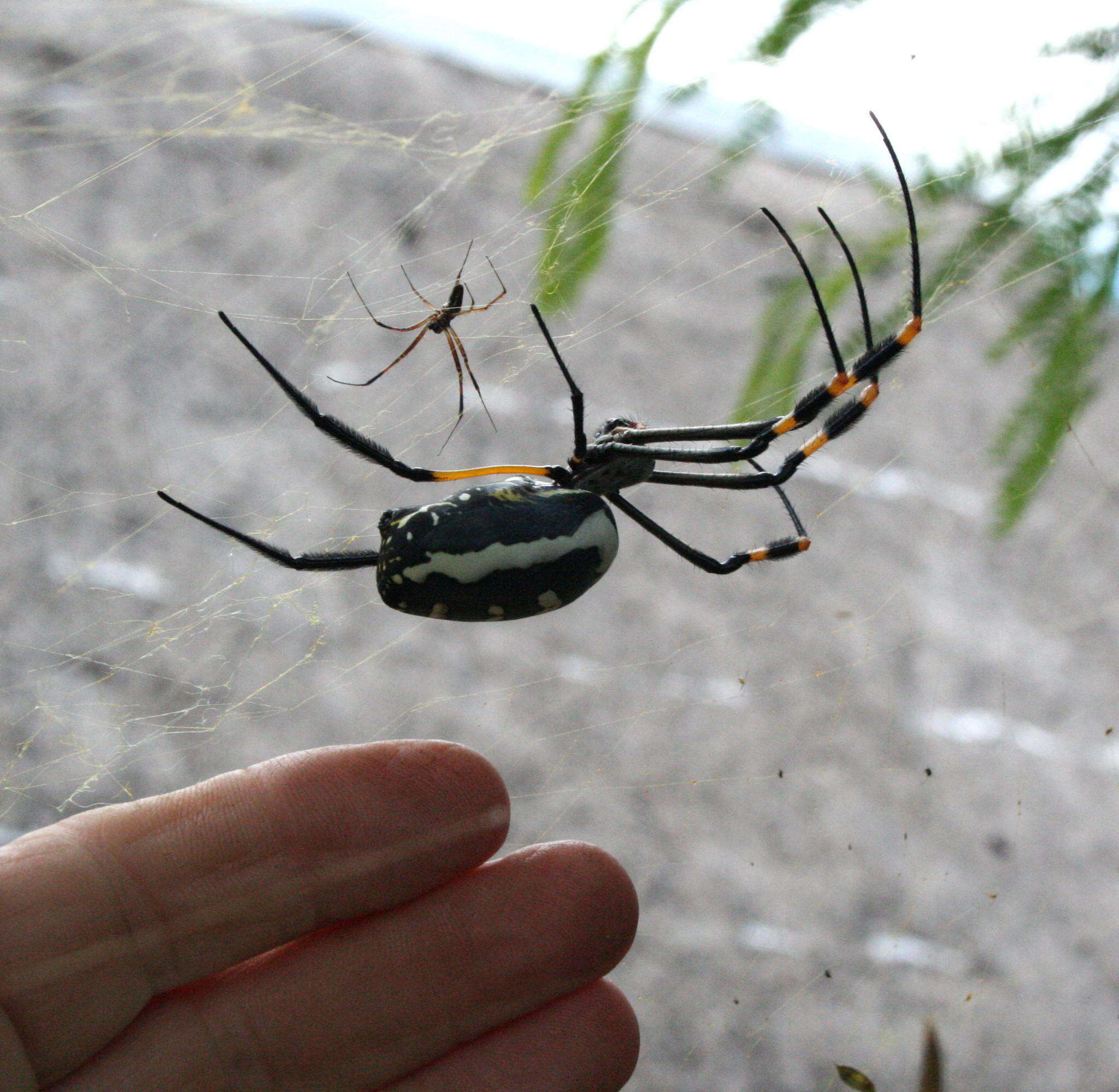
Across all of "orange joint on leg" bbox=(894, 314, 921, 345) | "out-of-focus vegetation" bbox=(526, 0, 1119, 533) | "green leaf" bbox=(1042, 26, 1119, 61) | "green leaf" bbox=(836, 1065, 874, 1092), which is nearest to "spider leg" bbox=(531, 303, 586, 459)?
"out-of-focus vegetation" bbox=(526, 0, 1119, 533)

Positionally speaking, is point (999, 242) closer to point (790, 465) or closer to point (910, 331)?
point (910, 331)

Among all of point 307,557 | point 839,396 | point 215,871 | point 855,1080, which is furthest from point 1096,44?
point 855,1080

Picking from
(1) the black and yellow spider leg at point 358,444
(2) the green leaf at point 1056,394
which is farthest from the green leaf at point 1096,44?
(1) the black and yellow spider leg at point 358,444

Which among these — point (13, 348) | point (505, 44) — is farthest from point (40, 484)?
point (505, 44)

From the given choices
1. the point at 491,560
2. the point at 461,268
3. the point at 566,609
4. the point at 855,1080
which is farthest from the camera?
the point at 566,609

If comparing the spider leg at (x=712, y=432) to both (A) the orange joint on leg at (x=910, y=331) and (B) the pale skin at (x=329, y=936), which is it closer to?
(A) the orange joint on leg at (x=910, y=331)

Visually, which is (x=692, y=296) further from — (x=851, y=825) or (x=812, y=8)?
(x=812, y=8)
